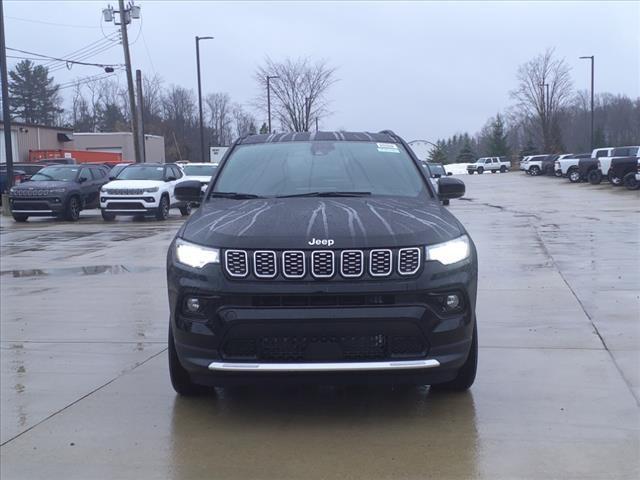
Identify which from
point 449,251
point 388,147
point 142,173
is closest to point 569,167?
point 142,173

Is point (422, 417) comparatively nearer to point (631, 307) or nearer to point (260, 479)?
point (260, 479)

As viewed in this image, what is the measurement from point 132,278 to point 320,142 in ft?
17.6

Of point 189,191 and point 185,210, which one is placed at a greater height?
point 189,191

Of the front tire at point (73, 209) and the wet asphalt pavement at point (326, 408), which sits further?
the front tire at point (73, 209)

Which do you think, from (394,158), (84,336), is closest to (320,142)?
(394,158)

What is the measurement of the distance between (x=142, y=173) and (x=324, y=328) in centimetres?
1944

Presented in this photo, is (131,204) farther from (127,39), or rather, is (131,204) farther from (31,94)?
(31,94)

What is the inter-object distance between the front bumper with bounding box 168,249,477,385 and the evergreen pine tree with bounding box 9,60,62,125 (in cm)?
8774

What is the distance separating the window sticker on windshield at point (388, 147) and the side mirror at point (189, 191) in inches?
58.4

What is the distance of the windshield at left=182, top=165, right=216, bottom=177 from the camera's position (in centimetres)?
2653

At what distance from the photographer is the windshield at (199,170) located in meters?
26.5

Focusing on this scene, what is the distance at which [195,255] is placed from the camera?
181 inches

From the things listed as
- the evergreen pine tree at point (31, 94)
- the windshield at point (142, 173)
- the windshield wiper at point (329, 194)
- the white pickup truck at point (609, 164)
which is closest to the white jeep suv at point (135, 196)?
the windshield at point (142, 173)

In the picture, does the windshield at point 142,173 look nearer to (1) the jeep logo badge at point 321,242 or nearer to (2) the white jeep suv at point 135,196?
(2) the white jeep suv at point 135,196
